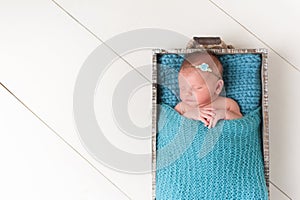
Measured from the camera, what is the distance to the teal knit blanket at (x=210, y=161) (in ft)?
2.89

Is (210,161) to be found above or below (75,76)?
below

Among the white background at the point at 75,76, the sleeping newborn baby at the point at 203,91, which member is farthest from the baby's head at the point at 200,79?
the white background at the point at 75,76

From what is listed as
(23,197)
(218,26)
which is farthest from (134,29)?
(23,197)

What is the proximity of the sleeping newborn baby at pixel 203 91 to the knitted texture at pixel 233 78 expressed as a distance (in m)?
0.02

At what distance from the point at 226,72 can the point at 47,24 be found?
371mm

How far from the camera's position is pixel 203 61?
0.93m

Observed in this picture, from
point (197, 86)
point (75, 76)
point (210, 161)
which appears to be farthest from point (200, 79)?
point (75, 76)

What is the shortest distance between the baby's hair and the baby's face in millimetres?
11

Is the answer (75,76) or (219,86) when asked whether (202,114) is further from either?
(75,76)

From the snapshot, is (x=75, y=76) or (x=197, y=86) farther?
(x=75, y=76)

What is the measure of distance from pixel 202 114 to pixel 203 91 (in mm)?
42

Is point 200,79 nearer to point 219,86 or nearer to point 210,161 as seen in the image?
point 219,86

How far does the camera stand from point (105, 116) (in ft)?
3.34

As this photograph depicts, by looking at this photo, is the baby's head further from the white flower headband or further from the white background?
the white background
